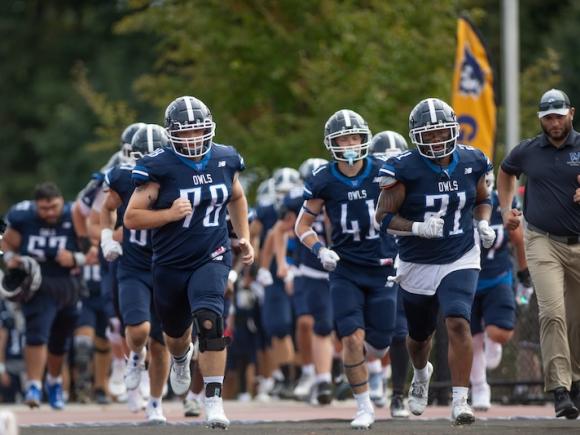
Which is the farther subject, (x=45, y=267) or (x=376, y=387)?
(x=45, y=267)

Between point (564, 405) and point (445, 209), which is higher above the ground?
point (445, 209)

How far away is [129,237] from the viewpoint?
47.5ft

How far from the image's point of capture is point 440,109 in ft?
41.4

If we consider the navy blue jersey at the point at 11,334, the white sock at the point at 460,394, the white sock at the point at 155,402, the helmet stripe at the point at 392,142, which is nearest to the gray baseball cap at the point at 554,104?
the white sock at the point at 460,394

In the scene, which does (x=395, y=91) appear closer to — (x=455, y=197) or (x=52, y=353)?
(x=52, y=353)

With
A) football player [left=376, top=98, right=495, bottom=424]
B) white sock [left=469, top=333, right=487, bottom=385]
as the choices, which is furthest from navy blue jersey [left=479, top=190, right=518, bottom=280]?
football player [left=376, top=98, right=495, bottom=424]

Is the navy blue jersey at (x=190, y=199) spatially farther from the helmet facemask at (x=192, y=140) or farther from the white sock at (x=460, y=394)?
the white sock at (x=460, y=394)

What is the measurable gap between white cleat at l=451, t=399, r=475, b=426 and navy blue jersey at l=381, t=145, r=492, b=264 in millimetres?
991

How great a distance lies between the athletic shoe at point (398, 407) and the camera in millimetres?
14586

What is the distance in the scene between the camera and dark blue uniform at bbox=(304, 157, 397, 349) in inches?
539

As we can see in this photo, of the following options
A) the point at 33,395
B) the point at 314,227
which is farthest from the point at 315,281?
the point at 33,395

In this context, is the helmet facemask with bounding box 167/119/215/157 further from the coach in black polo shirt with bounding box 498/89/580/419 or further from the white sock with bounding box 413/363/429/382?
the coach in black polo shirt with bounding box 498/89/580/419

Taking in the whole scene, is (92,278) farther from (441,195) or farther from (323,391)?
(441,195)

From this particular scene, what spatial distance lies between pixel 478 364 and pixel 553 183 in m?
2.85
